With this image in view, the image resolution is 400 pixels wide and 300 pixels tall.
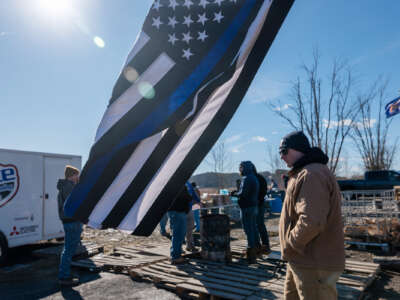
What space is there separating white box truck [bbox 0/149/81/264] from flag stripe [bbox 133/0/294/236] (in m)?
6.74

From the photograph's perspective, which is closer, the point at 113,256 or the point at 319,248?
the point at 319,248

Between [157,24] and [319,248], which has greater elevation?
[157,24]

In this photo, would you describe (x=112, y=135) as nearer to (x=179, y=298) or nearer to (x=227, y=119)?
(x=227, y=119)

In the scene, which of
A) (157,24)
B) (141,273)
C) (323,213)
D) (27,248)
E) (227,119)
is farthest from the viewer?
(27,248)

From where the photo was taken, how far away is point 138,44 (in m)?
3.32

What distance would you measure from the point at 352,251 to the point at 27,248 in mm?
9666

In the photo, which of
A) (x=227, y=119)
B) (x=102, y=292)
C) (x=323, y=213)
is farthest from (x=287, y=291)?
(x=102, y=292)

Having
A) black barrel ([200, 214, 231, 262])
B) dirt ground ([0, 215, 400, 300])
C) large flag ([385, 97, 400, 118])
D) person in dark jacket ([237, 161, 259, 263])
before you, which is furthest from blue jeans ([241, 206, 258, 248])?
large flag ([385, 97, 400, 118])

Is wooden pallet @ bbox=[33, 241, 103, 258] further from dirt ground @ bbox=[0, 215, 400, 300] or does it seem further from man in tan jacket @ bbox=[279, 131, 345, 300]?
man in tan jacket @ bbox=[279, 131, 345, 300]

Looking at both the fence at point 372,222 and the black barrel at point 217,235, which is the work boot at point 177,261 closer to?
the black barrel at point 217,235

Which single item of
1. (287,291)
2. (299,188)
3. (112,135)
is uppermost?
(112,135)

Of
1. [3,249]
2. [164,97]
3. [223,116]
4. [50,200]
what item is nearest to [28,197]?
[50,200]

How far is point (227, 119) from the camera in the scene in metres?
2.88

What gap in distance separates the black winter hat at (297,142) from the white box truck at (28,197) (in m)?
7.64
